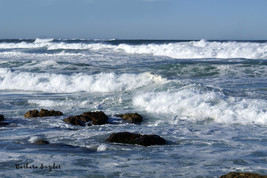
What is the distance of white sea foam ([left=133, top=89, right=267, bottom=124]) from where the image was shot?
9677 mm

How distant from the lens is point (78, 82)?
57.2 feet

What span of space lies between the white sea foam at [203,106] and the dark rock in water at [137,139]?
97.9 inches

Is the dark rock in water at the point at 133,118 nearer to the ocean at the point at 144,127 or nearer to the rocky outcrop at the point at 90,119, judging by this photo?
the ocean at the point at 144,127

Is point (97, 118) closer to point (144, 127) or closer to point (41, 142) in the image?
point (144, 127)

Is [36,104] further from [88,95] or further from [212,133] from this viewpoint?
[212,133]

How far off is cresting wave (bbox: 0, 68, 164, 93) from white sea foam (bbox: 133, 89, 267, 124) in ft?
11.1

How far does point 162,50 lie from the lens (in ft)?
128

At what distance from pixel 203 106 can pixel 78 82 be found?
7.91m

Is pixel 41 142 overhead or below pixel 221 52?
below

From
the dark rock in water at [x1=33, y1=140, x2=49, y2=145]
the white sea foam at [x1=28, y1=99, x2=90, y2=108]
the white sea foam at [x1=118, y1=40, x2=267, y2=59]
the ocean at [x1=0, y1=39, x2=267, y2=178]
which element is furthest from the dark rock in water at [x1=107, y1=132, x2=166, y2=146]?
the white sea foam at [x1=118, y1=40, x2=267, y2=59]

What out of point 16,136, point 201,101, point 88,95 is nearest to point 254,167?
point 16,136

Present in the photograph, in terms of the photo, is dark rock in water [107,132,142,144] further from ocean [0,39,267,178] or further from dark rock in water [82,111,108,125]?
dark rock in water [82,111,108,125]

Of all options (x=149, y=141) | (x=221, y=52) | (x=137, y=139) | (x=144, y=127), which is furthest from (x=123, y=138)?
(x=221, y=52)

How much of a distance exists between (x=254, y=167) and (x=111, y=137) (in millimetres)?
2668
